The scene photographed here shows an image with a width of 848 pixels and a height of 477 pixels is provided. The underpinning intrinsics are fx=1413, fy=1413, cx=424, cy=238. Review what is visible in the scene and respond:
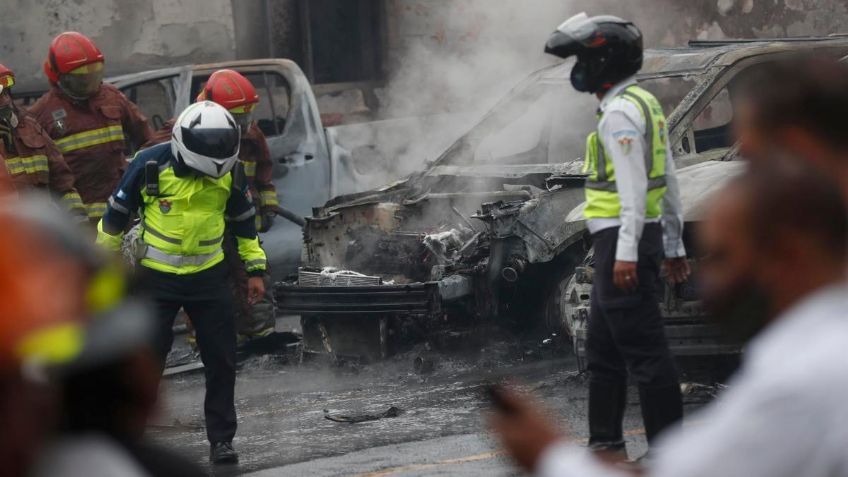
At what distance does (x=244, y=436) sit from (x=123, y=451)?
571 centimetres

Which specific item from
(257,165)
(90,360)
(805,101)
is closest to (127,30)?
(257,165)

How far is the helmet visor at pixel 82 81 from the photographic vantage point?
370 inches

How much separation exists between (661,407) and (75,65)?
536 cm

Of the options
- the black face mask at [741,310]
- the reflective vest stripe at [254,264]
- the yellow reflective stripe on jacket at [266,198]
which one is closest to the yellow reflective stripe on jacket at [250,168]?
the yellow reflective stripe on jacket at [266,198]

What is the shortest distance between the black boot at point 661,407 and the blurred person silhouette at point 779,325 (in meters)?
3.49

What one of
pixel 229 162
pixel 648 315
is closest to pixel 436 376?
pixel 229 162

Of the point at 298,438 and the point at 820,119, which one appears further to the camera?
the point at 298,438

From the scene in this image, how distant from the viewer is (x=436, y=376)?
28.3ft

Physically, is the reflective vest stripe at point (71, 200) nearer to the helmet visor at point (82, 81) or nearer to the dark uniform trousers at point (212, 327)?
the helmet visor at point (82, 81)

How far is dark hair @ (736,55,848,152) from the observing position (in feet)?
6.56

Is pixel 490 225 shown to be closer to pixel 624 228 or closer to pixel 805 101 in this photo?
pixel 624 228

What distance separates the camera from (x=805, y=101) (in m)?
2.02

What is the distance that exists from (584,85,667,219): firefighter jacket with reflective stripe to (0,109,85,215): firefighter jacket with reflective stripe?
14.7 feet

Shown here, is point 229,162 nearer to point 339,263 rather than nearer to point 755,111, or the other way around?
point 339,263
